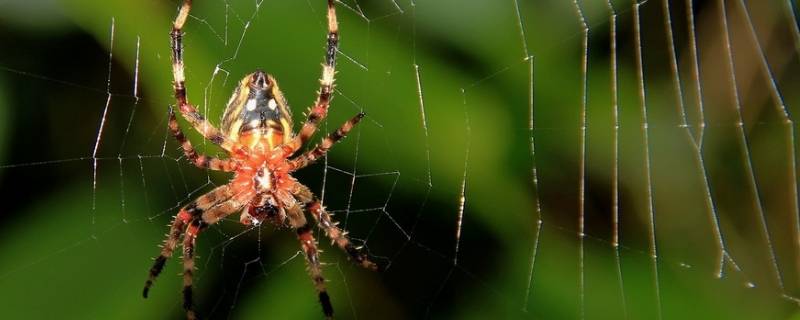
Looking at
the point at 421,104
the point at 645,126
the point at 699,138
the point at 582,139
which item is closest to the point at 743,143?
the point at 699,138

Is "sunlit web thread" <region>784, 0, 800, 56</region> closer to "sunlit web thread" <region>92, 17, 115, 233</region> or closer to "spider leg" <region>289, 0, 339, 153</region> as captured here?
"spider leg" <region>289, 0, 339, 153</region>

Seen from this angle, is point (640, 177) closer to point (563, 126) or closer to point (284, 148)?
point (563, 126)

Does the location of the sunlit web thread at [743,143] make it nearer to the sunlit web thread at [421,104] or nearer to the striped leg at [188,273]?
the sunlit web thread at [421,104]

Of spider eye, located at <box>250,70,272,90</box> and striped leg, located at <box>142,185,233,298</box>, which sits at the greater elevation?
spider eye, located at <box>250,70,272,90</box>

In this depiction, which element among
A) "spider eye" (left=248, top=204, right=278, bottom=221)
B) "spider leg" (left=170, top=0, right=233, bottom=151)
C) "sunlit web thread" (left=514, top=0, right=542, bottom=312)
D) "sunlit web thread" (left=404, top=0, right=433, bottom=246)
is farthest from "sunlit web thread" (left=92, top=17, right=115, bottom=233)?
"sunlit web thread" (left=514, top=0, right=542, bottom=312)

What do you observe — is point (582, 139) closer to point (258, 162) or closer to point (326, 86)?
point (326, 86)

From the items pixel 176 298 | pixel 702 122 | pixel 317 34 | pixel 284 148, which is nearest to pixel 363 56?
pixel 317 34
